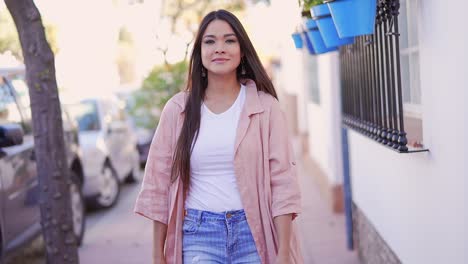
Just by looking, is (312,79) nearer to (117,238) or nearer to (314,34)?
(117,238)

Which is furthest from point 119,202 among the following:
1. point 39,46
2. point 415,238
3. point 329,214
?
point 415,238

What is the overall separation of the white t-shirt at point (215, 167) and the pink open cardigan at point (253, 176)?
1.5 inches

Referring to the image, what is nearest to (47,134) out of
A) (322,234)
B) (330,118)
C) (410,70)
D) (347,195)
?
(410,70)

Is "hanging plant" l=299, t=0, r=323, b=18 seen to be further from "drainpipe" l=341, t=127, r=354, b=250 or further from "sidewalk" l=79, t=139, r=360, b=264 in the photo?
"sidewalk" l=79, t=139, r=360, b=264

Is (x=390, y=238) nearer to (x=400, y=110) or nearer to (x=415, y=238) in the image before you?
(x=415, y=238)

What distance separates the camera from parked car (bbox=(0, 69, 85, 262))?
593 cm

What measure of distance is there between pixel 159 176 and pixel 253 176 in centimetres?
45

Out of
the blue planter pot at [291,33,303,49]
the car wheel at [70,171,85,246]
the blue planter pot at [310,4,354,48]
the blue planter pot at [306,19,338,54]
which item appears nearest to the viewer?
the blue planter pot at [310,4,354,48]

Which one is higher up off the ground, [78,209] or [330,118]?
[330,118]

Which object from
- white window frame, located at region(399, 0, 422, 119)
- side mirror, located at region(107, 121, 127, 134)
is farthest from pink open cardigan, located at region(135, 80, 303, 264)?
side mirror, located at region(107, 121, 127, 134)

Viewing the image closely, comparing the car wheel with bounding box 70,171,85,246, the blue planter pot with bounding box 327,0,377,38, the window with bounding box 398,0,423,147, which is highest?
the blue planter pot with bounding box 327,0,377,38

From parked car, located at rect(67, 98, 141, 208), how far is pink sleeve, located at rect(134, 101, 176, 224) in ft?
20.7

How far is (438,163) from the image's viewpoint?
3484 millimetres

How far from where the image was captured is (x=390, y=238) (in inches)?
195
